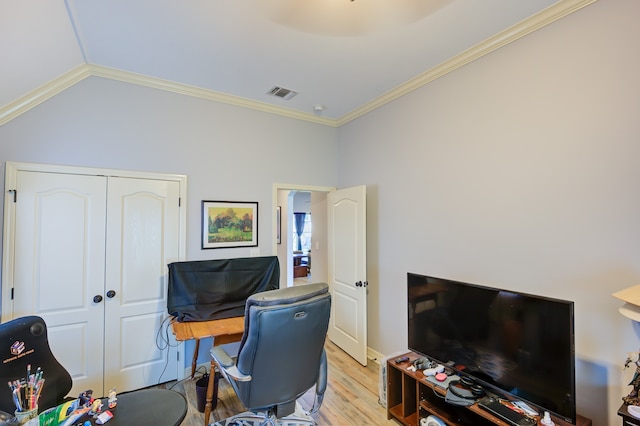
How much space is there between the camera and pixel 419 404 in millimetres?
2166

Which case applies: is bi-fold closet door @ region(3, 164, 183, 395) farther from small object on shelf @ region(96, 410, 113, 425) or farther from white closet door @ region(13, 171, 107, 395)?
small object on shelf @ region(96, 410, 113, 425)

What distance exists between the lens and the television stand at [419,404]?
1909 mm

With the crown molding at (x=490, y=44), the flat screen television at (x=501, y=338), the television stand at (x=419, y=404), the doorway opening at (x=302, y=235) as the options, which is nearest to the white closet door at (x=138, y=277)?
the doorway opening at (x=302, y=235)

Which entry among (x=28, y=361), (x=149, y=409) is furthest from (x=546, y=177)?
(x=28, y=361)

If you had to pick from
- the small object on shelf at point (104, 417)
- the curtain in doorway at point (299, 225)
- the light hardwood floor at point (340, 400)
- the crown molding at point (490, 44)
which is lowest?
the light hardwood floor at point (340, 400)

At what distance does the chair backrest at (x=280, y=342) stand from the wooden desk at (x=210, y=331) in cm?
67

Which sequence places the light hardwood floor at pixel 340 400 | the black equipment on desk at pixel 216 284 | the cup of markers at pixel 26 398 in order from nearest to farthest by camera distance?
1. the cup of markers at pixel 26 398
2. the light hardwood floor at pixel 340 400
3. the black equipment on desk at pixel 216 284

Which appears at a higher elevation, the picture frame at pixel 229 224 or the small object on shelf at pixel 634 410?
the picture frame at pixel 229 224

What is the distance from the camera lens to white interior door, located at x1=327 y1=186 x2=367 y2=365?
329cm

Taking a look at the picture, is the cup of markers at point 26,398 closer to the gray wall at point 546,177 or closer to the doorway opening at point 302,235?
the doorway opening at point 302,235

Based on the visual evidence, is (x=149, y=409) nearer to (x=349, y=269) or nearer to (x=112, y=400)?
(x=112, y=400)

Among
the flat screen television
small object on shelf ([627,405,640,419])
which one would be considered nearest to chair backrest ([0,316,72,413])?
the flat screen television

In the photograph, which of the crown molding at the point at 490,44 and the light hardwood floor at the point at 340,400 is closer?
the crown molding at the point at 490,44

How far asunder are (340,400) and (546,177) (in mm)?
2496
